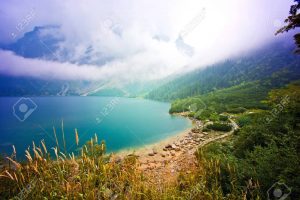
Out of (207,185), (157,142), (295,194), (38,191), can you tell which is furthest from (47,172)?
(157,142)

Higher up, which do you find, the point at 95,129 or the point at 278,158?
the point at 278,158

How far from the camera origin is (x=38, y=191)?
464 cm

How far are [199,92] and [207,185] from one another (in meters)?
119

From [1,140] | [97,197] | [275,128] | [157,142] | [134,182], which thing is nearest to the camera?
[97,197]

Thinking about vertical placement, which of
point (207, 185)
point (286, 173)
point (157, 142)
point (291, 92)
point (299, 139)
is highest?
point (291, 92)

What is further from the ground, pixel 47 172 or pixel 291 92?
pixel 291 92

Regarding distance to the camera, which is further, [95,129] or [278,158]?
[95,129]

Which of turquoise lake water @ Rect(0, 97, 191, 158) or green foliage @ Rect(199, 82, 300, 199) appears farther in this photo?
turquoise lake water @ Rect(0, 97, 191, 158)

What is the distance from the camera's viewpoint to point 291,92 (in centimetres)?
891

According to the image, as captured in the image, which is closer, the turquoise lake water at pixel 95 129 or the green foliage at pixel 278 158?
the green foliage at pixel 278 158

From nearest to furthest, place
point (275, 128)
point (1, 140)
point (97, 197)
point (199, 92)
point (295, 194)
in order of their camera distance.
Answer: point (295, 194) → point (97, 197) → point (275, 128) → point (1, 140) → point (199, 92)

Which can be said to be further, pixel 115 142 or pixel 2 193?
pixel 115 142

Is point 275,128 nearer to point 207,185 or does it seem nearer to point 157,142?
point 207,185

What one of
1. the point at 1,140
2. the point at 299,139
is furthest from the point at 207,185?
the point at 1,140
